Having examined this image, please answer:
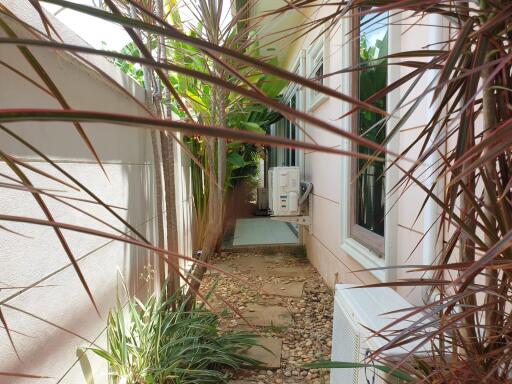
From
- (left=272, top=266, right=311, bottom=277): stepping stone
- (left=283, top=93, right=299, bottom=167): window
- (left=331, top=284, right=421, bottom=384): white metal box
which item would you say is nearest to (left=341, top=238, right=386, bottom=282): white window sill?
(left=331, top=284, right=421, bottom=384): white metal box

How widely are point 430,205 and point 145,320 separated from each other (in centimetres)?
166

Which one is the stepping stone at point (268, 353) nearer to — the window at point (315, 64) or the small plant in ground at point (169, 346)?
the small plant in ground at point (169, 346)

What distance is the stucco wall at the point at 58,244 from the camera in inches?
41.2

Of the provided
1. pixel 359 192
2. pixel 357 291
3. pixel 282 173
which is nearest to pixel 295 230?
pixel 282 173

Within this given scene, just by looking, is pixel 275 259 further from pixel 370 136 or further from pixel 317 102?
pixel 370 136

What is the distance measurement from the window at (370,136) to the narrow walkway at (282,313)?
30.6 inches

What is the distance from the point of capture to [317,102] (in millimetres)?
3979

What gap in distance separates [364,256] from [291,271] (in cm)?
204

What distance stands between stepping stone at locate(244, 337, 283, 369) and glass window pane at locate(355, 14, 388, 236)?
1036 mm

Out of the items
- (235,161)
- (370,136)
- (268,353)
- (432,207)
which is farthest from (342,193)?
(235,161)

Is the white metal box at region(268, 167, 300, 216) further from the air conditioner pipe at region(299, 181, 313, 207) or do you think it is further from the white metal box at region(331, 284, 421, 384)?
the white metal box at region(331, 284, 421, 384)

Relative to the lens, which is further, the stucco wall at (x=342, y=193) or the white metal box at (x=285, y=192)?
the white metal box at (x=285, y=192)

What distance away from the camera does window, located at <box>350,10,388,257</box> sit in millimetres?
2379

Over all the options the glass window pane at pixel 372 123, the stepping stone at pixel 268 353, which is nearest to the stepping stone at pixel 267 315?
the stepping stone at pixel 268 353
